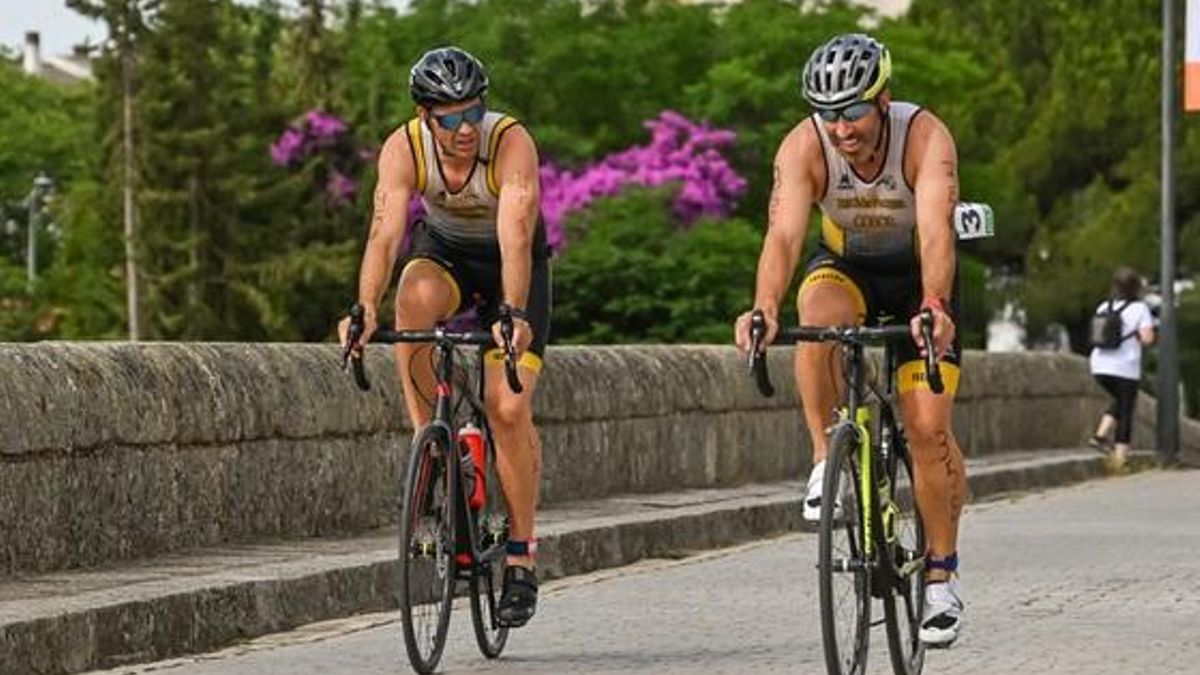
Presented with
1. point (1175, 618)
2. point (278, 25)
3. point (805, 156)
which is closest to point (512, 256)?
point (805, 156)

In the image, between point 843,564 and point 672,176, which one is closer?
point 843,564

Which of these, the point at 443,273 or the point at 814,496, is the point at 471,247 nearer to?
the point at 443,273

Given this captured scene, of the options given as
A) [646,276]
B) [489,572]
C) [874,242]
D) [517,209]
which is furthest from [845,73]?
[646,276]

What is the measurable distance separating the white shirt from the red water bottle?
18.2 m

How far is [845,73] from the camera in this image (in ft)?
30.7

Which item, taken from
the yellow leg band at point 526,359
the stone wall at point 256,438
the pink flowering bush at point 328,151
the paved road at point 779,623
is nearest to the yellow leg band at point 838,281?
the paved road at point 779,623

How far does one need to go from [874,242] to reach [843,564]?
106cm

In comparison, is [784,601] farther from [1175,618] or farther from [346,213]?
[346,213]

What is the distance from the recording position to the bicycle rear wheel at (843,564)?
8898 millimetres

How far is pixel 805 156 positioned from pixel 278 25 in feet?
260

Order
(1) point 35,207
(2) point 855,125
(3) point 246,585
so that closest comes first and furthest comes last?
(2) point 855,125 < (3) point 246,585 < (1) point 35,207

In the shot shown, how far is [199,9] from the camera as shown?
82500 mm

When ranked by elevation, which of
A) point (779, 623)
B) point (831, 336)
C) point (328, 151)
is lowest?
point (779, 623)

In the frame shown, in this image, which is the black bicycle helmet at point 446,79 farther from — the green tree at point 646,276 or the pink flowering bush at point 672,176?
the pink flowering bush at point 672,176
